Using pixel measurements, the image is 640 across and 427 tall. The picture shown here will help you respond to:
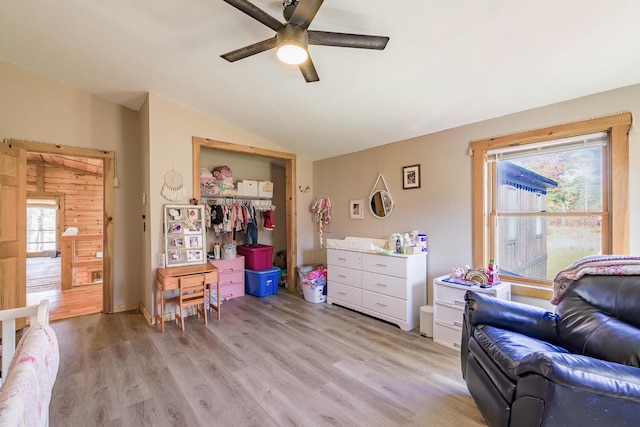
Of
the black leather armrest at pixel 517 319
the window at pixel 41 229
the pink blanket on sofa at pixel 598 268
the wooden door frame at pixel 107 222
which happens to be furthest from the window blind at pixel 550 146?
the window at pixel 41 229

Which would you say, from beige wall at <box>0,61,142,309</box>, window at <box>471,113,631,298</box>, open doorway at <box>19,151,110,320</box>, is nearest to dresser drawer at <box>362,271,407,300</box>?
window at <box>471,113,631,298</box>

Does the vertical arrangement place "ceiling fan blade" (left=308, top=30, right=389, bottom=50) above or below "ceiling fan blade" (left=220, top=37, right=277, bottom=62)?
below

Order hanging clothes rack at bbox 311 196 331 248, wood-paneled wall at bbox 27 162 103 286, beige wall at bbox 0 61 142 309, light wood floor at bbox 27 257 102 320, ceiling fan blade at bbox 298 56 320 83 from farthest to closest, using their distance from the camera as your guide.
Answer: wood-paneled wall at bbox 27 162 103 286, hanging clothes rack at bbox 311 196 331 248, light wood floor at bbox 27 257 102 320, beige wall at bbox 0 61 142 309, ceiling fan blade at bbox 298 56 320 83

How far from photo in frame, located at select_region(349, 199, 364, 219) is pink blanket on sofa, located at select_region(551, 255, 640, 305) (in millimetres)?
2439

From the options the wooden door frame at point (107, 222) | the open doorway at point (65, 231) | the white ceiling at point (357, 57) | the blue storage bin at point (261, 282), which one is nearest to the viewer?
the white ceiling at point (357, 57)

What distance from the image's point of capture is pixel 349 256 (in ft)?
12.4

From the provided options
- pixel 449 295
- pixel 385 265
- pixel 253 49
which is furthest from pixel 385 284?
pixel 253 49

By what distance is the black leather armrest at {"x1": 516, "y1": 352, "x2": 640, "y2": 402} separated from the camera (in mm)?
1096

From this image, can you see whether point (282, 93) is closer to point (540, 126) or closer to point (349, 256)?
point (349, 256)

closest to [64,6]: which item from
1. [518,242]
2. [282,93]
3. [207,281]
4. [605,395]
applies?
[282,93]

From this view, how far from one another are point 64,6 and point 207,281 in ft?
9.28

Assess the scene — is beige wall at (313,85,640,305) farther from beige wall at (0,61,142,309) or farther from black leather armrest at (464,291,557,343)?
beige wall at (0,61,142,309)

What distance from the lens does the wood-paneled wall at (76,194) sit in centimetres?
604

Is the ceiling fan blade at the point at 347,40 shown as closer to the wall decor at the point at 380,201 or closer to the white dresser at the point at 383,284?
the white dresser at the point at 383,284
